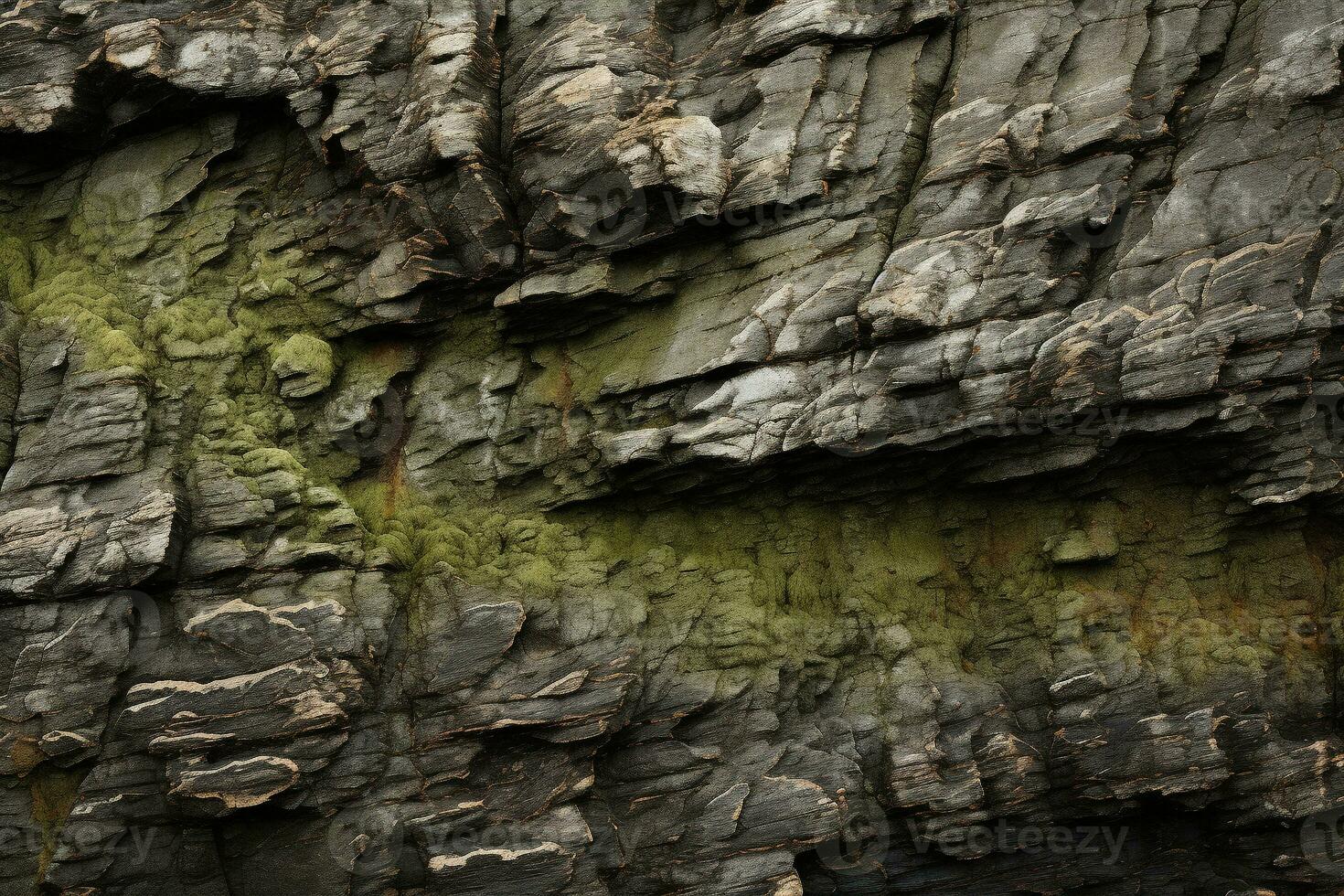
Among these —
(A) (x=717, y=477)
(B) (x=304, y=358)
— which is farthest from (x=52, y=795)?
(A) (x=717, y=477)

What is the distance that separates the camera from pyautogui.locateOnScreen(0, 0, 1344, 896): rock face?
1502 centimetres

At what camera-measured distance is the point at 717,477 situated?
16.6m

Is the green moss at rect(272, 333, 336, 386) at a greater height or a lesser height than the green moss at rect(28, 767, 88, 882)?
greater

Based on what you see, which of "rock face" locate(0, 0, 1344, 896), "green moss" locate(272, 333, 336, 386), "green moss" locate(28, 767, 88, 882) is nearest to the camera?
"rock face" locate(0, 0, 1344, 896)

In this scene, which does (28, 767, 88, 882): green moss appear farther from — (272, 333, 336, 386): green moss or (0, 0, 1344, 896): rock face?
(272, 333, 336, 386): green moss

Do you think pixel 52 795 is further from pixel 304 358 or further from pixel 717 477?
pixel 717 477

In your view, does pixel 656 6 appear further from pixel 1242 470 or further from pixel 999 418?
pixel 1242 470

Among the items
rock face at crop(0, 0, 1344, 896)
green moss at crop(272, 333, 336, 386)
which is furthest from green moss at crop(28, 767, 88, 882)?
green moss at crop(272, 333, 336, 386)

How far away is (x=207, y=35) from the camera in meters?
18.6

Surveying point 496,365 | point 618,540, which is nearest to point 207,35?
point 496,365

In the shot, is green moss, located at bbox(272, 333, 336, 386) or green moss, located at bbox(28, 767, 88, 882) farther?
green moss, located at bbox(272, 333, 336, 386)

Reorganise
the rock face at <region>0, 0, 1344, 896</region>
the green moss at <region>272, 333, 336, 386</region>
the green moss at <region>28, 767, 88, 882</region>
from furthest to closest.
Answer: the green moss at <region>272, 333, 336, 386</region> < the green moss at <region>28, 767, 88, 882</region> < the rock face at <region>0, 0, 1344, 896</region>

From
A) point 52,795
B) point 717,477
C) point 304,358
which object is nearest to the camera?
point 52,795

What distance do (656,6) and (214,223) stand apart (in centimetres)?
895
